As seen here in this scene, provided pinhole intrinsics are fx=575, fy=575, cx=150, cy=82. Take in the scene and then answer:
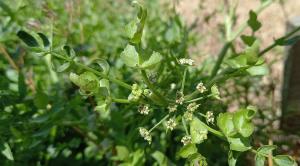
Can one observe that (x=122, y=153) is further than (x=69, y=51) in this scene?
Yes

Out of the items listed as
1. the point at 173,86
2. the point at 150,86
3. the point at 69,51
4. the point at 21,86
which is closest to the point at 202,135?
the point at 150,86

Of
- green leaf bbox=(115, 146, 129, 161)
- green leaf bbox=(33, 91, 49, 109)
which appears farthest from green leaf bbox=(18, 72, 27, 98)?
green leaf bbox=(115, 146, 129, 161)

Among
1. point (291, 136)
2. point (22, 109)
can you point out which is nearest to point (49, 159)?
point (22, 109)

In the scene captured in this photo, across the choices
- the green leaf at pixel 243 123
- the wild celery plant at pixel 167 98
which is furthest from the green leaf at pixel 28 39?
the green leaf at pixel 243 123

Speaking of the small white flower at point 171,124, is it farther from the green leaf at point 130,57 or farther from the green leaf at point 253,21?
the green leaf at point 253,21

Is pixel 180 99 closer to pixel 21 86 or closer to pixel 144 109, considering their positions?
pixel 144 109

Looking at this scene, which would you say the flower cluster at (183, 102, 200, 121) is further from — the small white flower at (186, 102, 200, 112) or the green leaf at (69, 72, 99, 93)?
the green leaf at (69, 72, 99, 93)
